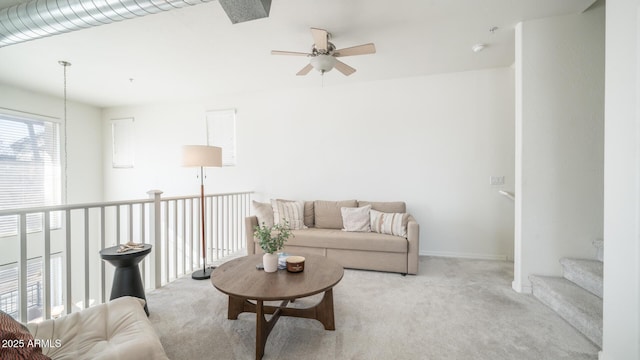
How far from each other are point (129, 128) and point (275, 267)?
4.92 m

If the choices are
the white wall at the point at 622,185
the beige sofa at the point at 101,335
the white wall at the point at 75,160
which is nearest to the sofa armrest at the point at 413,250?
the white wall at the point at 622,185

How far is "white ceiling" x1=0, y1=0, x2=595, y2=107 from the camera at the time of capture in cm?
231

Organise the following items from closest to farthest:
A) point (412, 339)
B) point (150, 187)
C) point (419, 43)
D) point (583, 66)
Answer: point (412, 339) → point (583, 66) → point (419, 43) → point (150, 187)

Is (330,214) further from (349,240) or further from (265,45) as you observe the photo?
(265,45)

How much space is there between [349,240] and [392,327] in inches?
51.3

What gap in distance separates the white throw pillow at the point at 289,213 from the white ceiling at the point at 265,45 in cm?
192

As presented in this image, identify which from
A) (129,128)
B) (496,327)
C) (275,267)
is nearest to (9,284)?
(129,128)

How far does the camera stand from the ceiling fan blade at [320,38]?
2.15 meters

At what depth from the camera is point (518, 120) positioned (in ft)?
8.40

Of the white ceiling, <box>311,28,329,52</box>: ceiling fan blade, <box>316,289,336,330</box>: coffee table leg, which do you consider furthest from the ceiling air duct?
<box>316,289,336,330</box>: coffee table leg

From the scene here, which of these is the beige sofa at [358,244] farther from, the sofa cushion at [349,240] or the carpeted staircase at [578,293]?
the carpeted staircase at [578,293]

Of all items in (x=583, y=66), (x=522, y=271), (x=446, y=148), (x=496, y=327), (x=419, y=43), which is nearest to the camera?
(x=496, y=327)

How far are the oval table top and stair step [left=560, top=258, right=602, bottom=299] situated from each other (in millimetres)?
2074

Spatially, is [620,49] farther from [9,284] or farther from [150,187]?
[9,284]
